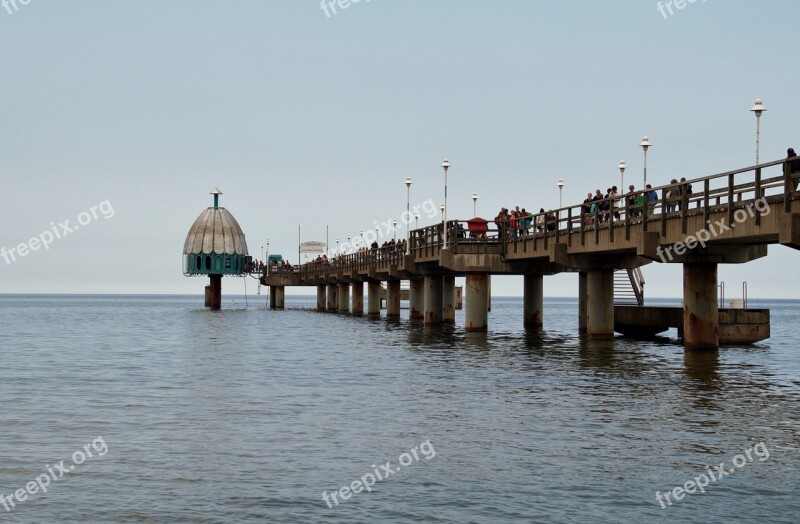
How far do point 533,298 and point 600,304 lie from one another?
14790 mm

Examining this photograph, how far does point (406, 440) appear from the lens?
1934 centimetres

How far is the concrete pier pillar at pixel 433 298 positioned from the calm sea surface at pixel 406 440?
2888 centimetres

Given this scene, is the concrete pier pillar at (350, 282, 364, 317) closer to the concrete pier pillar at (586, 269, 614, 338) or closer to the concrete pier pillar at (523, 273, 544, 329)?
the concrete pier pillar at (523, 273, 544, 329)

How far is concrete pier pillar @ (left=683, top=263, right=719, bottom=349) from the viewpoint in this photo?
37094 millimetres

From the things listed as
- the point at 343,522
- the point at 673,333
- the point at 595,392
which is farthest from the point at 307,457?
the point at 673,333

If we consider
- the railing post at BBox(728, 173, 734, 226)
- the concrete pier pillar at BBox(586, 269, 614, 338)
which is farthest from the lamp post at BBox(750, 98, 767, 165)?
the concrete pier pillar at BBox(586, 269, 614, 338)

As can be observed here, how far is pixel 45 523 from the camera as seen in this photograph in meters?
13.6

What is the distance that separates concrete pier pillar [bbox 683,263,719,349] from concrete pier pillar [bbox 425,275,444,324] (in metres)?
29.0

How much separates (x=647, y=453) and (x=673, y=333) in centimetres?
4564

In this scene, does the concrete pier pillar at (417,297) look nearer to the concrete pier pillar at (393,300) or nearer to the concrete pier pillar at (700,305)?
the concrete pier pillar at (393,300)

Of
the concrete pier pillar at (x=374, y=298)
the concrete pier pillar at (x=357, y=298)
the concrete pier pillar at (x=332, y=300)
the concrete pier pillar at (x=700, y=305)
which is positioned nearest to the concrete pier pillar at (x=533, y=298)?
the concrete pier pillar at (x=700, y=305)

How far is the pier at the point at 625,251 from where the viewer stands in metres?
29.1

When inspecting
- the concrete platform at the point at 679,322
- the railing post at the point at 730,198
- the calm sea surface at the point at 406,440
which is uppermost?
the railing post at the point at 730,198

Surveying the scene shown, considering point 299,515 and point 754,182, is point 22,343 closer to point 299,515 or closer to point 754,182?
point 754,182
